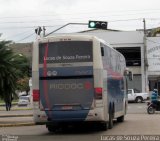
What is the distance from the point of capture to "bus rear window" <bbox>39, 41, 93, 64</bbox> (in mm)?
20109

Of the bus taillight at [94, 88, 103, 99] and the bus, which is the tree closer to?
the bus

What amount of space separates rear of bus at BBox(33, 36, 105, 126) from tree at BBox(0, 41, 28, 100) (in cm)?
833

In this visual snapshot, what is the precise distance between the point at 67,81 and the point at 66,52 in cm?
110

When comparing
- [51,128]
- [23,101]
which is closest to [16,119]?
[51,128]

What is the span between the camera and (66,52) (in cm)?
2022

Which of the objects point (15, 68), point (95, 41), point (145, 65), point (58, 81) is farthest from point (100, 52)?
point (145, 65)

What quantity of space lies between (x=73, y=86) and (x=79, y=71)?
1.98 feet

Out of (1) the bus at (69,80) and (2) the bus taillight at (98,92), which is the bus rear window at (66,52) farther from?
(2) the bus taillight at (98,92)

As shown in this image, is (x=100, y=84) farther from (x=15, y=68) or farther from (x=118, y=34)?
(x=118, y=34)

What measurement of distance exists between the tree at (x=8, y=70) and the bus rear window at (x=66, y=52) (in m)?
8.31

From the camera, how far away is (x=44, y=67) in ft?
66.3

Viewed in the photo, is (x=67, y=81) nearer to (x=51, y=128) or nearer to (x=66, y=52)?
(x=66, y=52)

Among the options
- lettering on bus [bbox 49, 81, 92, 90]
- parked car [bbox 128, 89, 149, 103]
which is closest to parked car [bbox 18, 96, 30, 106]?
parked car [bbox 128, 89, 149, 103]

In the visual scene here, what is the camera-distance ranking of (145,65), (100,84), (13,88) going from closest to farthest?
(100,84)
(13,88)
(145,65)
